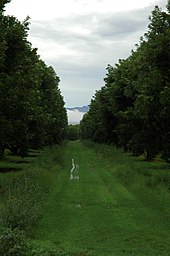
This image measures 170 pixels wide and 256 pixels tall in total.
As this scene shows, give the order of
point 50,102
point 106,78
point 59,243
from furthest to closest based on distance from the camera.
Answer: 1. point 106,78
2. point 50,102
3. point 59,243

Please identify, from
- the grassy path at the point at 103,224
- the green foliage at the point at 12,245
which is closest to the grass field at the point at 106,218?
the grassy path at the point at 103,224

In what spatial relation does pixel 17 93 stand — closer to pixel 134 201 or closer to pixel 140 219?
pixel 134 201

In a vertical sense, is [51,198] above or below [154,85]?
below

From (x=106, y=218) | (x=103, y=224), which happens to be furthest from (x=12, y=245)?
(x=106, y=218)

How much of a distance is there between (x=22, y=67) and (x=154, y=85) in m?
9.08

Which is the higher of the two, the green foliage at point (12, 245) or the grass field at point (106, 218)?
the green foliage at point (12, 245)

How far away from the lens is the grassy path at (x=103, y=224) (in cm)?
1191

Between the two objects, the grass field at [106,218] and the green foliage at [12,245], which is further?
the grass field at [106,218]

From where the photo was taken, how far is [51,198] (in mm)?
21047

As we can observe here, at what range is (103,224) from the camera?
50.0ft

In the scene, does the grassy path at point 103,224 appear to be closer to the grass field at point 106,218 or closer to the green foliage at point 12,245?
the grass field at point 106,218

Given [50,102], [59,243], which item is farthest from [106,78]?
[59,243]

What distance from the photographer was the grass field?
11.9m

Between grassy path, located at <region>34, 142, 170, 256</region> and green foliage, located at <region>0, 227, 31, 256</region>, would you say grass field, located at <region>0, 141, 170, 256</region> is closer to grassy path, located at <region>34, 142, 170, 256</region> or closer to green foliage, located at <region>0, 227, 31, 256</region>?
grassy path, located at <region>34, 142, 170, 256</region>
